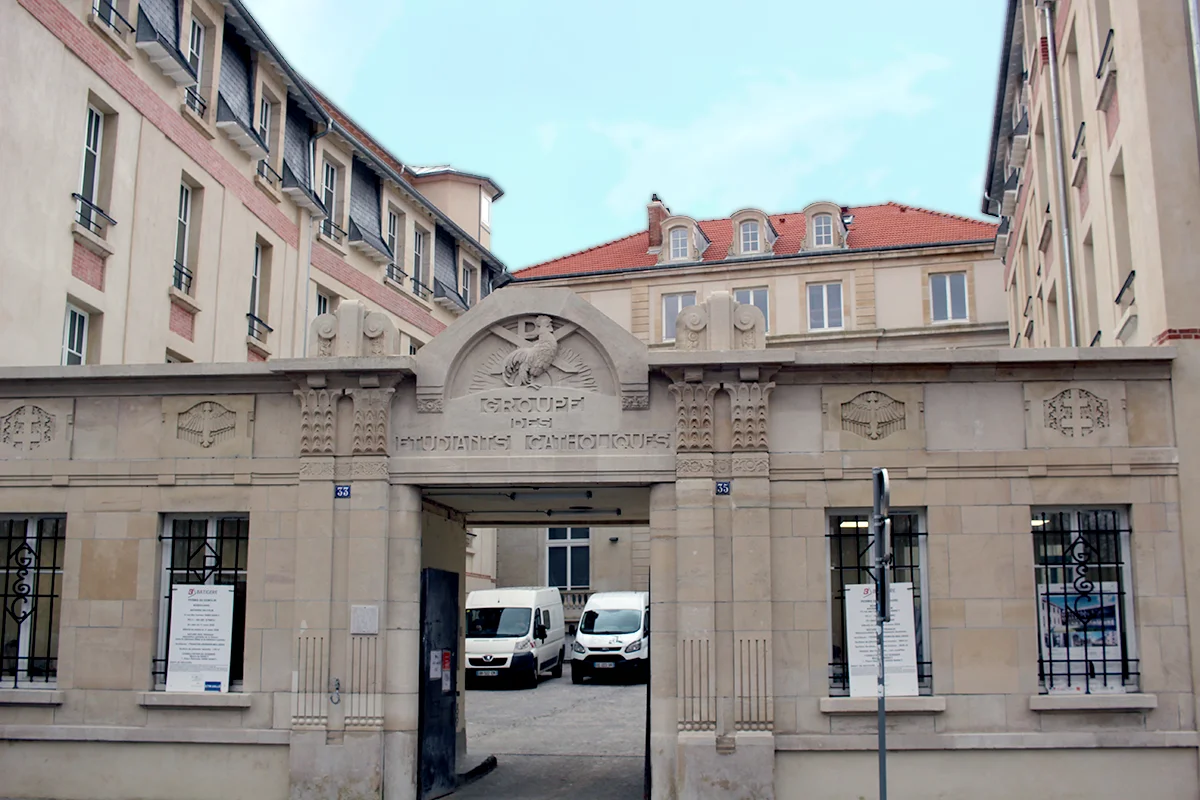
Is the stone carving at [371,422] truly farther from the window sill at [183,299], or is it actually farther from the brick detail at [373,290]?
the brick detail at [373,290]

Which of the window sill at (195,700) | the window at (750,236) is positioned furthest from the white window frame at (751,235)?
the window sill at (195,700)

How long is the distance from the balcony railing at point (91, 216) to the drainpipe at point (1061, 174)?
49.5 feet

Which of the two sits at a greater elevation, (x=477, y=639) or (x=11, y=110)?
(x=11, y=110)

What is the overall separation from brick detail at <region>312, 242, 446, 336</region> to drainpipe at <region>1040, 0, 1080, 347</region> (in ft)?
55.4

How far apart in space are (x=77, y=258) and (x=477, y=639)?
13.7 meters

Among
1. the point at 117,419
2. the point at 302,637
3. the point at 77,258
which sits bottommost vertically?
the point at 302,637

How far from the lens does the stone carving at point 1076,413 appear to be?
12.4 m

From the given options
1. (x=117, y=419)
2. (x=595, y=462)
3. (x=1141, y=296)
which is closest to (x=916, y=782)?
(x=595, y=462)

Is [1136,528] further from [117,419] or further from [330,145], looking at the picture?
[330,145]

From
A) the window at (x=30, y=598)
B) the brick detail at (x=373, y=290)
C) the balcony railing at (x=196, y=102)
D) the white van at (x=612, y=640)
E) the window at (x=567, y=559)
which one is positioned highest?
the balcony railing at (x=196, y=102)

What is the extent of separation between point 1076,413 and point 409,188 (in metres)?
23.8

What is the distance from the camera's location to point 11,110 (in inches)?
668

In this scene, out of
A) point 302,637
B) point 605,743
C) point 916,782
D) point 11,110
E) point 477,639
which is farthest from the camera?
point 477,639

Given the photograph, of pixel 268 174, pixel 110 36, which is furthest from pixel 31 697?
pixel 268 174
